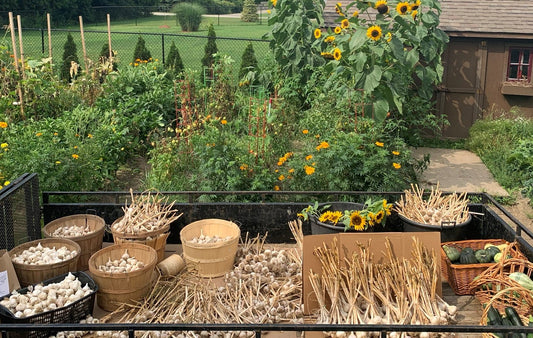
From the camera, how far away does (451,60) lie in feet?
35.8

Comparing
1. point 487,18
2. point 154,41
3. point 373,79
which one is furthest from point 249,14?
point 373,79

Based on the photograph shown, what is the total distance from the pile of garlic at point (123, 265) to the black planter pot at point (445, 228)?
2.35m

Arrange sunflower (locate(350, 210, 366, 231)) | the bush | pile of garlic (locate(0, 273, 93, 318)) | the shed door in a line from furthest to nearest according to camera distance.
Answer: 1. the bush
2. the shed door
3. sunflower (locate(350, 210, 366, 231))
4. pile of garlic (locate(0, 273, 93, 318))

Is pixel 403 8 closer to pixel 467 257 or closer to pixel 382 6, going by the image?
pixel 382 6

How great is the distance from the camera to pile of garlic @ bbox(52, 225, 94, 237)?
214 inches

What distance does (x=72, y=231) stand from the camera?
5484 millimetres

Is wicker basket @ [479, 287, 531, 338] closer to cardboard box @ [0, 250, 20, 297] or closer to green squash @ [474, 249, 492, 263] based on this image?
green squash @ [474, 249, 492, 263]

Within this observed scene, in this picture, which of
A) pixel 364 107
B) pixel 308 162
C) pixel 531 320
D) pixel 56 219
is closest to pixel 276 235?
pixel 308 162

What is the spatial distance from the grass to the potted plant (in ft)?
47.1

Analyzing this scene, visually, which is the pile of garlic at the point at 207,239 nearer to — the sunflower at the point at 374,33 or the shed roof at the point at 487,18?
the sunflower at the point at 374,33

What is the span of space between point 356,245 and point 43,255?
8.15 ft

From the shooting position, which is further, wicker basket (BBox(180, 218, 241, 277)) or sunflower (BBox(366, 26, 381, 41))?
sunflower (BBox(366, 26, 381, 41))

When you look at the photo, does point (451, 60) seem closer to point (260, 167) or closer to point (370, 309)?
point (260, 167)

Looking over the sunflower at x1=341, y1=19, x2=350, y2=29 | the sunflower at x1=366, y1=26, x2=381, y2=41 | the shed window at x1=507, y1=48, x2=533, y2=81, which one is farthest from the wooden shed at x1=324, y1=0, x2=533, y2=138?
the sunflower at x1=366, y1=26, x2=381, y2=41
